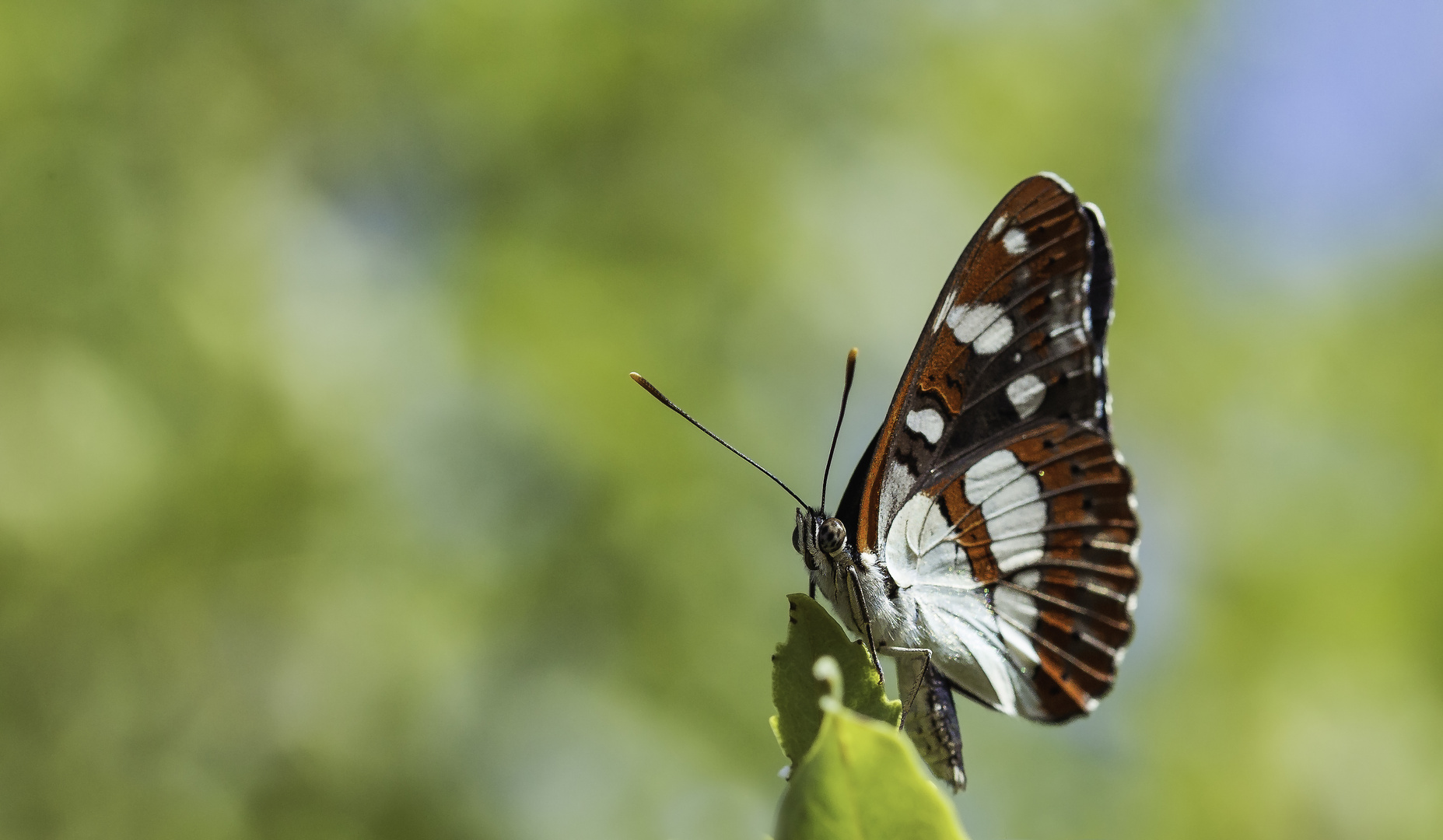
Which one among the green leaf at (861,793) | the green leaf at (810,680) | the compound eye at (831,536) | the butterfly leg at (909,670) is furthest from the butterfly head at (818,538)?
the green leaf at (861,793)

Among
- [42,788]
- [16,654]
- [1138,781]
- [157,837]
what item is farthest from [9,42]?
[1138,781]

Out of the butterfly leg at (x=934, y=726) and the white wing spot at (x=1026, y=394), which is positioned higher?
the white wing spot at (x=1026, y=394)


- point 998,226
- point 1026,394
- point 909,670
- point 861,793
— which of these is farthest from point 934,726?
point 861,793

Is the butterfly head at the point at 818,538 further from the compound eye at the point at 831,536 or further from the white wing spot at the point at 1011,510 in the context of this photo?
the white wing spot at the point at 1011,510

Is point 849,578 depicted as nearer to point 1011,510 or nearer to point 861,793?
point 1011,510

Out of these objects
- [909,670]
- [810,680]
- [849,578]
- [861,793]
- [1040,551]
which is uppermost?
[1040,551]
